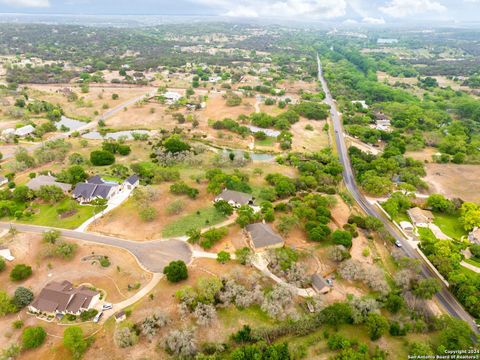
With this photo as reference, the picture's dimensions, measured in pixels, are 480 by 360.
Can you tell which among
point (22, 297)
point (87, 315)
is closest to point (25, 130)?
point (22, 297)

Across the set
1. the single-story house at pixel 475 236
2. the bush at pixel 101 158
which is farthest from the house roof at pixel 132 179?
the single-story house at pixel 475 236

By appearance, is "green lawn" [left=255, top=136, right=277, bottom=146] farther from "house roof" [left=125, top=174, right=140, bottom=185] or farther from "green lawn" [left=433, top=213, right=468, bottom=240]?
"green lawn" [left=433, top=213, right=468, bottom=240]

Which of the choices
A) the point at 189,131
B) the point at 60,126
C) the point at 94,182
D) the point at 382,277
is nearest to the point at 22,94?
the point at 60,126

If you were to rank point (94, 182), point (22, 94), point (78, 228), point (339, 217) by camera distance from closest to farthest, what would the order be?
point (78, 228)
point (339, 217)
point (94, 182)
point (22, 94)

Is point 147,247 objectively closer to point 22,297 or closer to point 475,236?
point 22,297

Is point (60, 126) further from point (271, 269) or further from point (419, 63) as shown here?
point (419, 63)

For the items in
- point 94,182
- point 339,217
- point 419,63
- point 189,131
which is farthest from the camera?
point 419,63
